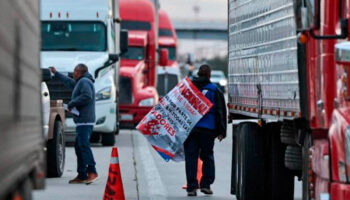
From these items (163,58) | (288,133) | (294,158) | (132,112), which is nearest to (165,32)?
(163,58)

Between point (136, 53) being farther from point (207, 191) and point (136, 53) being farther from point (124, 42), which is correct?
point (207, 191)

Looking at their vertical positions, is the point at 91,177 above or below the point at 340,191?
below

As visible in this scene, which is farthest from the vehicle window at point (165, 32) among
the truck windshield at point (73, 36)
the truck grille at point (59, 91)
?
the truck grille at point (59, 91)

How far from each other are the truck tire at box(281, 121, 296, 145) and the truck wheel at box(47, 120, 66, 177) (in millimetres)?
6783

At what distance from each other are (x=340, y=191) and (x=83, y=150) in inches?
356

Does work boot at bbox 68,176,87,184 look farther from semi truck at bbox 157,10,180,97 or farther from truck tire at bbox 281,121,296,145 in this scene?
semi truck at bbox 157,10,180,97

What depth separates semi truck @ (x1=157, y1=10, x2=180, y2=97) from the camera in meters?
45.5

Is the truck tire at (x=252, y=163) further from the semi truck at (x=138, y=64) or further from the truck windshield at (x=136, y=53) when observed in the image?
the truck windshield at (x=136, y=53)

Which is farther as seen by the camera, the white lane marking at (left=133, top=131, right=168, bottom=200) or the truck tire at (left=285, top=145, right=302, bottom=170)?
the white lane marking at (left=133, top=131, right=168, bottom=200)

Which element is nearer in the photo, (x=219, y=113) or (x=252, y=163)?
(x=252, y=163)

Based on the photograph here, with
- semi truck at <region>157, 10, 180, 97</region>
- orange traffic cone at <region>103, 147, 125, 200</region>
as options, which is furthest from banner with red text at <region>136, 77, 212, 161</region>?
semi truck at <region>157, 10, 180, 97</region>

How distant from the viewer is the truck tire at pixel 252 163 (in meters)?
13.1

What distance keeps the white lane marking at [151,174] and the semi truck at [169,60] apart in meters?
16.1

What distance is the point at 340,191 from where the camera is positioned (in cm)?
873
